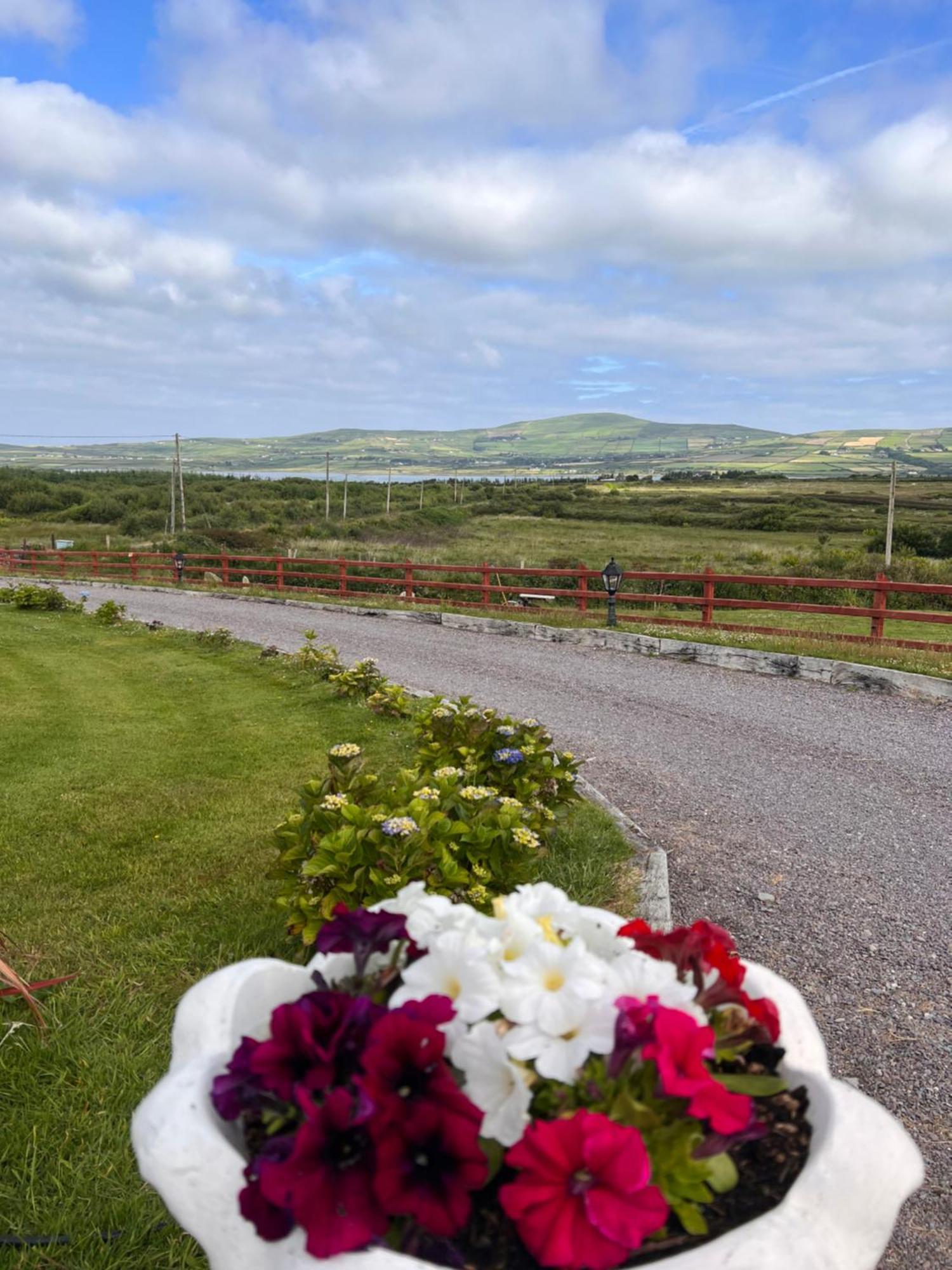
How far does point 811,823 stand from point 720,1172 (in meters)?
4.52

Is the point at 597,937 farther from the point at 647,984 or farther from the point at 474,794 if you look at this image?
the point at 474,794

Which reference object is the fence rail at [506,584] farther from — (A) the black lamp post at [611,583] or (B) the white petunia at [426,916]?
(B) the white petunia at [426,916]

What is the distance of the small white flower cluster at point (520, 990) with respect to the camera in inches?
38.8

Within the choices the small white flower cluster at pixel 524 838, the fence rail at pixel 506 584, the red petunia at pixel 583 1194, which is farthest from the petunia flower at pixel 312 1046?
the fence rail at pixel 506 584

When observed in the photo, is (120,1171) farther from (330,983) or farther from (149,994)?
(330,983)

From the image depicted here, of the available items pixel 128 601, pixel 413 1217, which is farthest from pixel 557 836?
pixel 128 601

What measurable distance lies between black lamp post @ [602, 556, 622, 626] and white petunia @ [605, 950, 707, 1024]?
11.1m

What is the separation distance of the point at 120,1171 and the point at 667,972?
6.14 feet

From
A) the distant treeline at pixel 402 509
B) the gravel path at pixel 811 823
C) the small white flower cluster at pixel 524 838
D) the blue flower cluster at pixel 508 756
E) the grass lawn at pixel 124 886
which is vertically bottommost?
the grass lawn at pixel 124 886

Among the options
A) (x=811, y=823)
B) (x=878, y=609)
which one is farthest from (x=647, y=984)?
(x=878, y=609)

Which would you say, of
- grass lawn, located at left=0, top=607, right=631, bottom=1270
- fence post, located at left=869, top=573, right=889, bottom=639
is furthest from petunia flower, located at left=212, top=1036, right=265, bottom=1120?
fence post, located at left=869, top=573, right=889, bottom=639

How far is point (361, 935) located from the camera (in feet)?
3.96

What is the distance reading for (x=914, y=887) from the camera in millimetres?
4207

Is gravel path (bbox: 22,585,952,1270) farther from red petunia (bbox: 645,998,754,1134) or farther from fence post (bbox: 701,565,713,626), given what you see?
fence post (bbox: 701,565,713,626)
